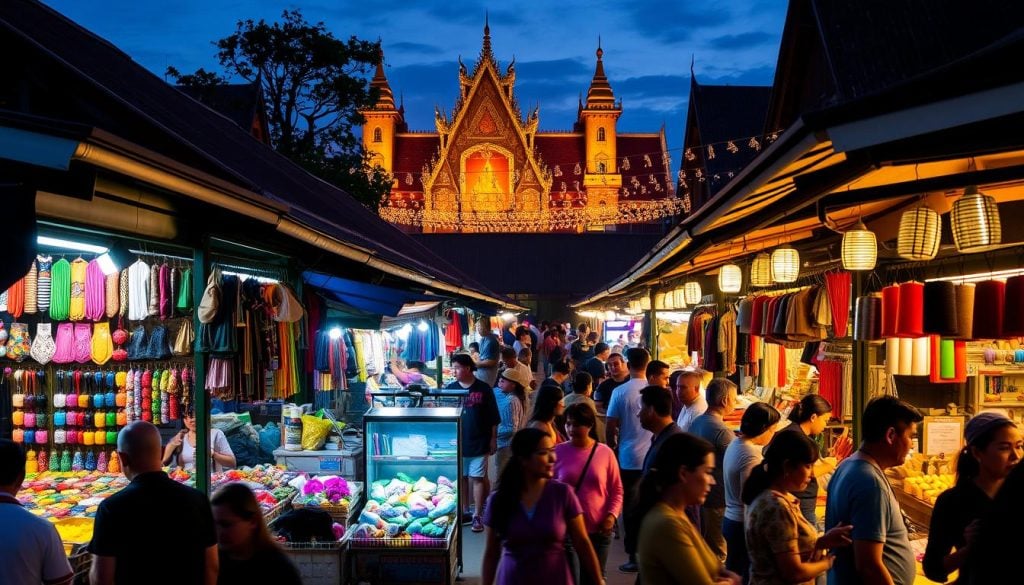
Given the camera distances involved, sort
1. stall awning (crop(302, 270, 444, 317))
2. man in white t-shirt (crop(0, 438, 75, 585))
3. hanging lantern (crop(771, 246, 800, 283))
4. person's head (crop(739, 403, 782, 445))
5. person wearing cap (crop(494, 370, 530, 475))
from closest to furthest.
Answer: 1. man in white t-shirt (crop(0, 438, 75, 585))
2. person's head (crop(739, 403, 782, 445))
3. hanging lantern (crop(771, 246, 800, 283))
4. stall awning (crop(302, 270, 444, 317))
5. person wearing cap (crop(494, 370, 530, 475))

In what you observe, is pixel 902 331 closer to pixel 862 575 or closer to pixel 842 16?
pixel 862 575

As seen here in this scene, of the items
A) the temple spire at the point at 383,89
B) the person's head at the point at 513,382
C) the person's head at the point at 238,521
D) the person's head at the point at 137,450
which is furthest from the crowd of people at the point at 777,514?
the temple spire at the point at 383,89

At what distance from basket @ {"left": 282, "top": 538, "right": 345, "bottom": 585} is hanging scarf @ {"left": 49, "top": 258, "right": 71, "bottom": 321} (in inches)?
92.8

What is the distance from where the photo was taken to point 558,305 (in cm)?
3650

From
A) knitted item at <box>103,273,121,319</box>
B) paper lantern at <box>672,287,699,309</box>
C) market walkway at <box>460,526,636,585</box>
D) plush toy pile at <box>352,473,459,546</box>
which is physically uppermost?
paper lantern at <box>672,287,699,309</box>

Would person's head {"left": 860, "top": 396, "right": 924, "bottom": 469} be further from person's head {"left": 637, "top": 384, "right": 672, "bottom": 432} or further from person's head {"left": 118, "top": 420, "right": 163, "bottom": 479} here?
person's head {"left": 118, "top": 420, "right": 163, "bottom": 479}

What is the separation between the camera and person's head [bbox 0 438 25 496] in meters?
3.26

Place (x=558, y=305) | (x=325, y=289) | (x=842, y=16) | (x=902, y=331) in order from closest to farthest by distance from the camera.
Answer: (x=902, y=331)
(x=325, y=289)
(x=842, y=16)
(x=558, y=305)

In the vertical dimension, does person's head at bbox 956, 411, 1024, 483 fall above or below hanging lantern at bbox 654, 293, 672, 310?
below

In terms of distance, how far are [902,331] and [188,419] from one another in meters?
5.01


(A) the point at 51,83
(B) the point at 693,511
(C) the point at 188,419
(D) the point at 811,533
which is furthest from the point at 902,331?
(A) the point at 51,83

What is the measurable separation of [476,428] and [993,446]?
198 inches

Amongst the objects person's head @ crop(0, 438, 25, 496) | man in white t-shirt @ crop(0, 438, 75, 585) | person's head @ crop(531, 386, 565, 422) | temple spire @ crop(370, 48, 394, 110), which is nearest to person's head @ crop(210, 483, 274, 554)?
man in white t-shirt @ crop(0, 438, 75, 585)

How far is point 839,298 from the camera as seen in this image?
6148 mm
